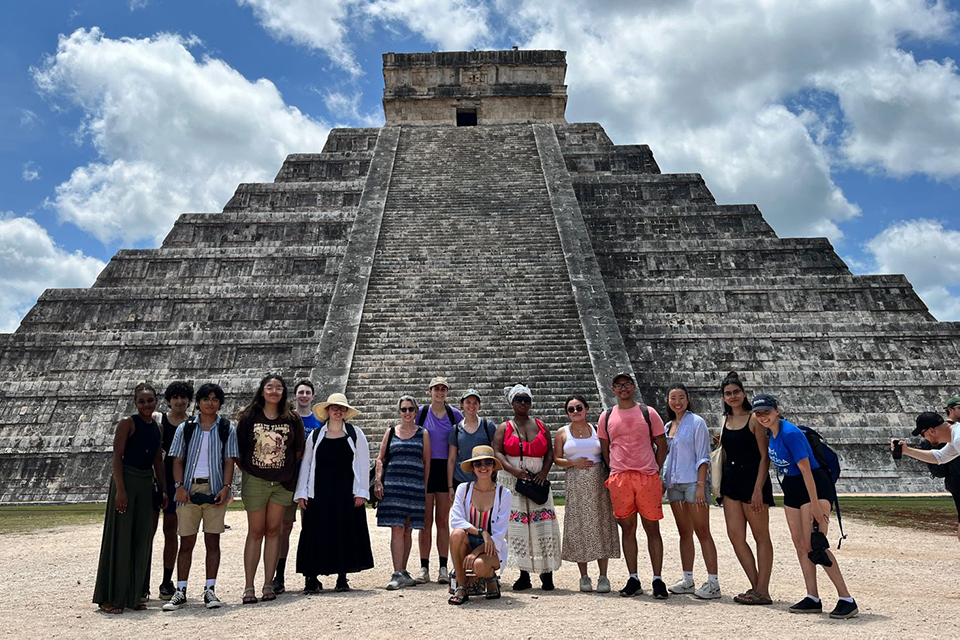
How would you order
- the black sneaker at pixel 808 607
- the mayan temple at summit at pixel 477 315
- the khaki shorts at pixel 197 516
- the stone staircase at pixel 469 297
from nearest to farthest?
the black sneaker at pixel 808 607 → the khaki shorts at pixel 197 516 → the stone staircase at pixel 469 297 → the mayan temple at summit at pixel 477 315

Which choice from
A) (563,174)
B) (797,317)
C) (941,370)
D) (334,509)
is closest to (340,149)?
(563,174)

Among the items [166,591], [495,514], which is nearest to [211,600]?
[166,591]

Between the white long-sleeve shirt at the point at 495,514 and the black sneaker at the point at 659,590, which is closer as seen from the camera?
the black sneaker at the point at 659,590

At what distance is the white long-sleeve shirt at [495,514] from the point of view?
5.57 m

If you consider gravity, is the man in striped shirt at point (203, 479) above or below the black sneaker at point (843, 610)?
above

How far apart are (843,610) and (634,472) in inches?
65.5

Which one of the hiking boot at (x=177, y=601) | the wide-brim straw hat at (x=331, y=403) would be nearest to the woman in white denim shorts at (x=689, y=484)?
the wide-brim straw hat at (x=331, y=403)

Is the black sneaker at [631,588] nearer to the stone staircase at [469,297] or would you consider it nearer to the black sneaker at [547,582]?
the black sneaker at [547,582]

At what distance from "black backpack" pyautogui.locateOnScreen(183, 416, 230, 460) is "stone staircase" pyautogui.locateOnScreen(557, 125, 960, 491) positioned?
9878 mm

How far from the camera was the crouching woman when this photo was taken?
5.40m

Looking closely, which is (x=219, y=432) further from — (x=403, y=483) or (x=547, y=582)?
(x=547, y=582)

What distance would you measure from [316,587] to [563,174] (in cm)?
1634

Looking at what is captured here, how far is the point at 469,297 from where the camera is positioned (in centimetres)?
1553

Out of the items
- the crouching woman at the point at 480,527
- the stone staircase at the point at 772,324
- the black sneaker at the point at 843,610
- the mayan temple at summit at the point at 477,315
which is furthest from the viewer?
the stone staircase at the point at 772,324
